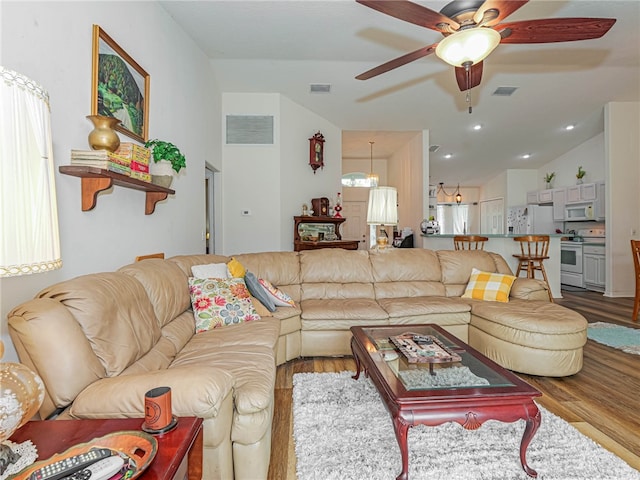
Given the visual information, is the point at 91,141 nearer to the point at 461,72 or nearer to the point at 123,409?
the point at 123,409

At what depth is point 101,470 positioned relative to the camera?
30.2 inches

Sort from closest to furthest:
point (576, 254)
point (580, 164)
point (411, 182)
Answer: point (576, 254), point (411, 182), point (580, 164)

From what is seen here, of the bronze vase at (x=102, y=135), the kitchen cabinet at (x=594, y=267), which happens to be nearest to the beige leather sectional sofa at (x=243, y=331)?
the bronze vase at (x=102, y=135)

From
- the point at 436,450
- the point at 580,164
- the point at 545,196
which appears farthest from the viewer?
the point at 545,196

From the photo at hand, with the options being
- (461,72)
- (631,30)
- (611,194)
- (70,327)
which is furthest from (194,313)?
(611,194)

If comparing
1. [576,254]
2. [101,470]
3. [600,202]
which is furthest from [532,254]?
[101,470]

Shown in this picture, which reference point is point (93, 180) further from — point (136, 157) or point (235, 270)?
point (235, 270)

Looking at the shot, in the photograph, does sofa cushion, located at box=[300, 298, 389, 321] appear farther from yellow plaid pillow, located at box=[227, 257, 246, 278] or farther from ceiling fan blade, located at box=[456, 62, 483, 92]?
ceiling fan blade, located at box=[456, 62, 483, 92]

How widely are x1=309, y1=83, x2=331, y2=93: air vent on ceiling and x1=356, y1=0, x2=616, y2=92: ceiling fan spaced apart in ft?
9.71

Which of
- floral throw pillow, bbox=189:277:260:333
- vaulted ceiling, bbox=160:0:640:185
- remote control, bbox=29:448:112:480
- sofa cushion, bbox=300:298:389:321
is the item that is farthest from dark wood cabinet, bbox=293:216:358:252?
remote control, bbox=29:448:112:480

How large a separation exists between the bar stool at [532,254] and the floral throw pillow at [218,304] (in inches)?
170

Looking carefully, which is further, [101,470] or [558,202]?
[558,202]

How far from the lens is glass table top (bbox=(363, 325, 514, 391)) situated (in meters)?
1.67

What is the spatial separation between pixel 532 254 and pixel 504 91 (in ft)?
8.66
